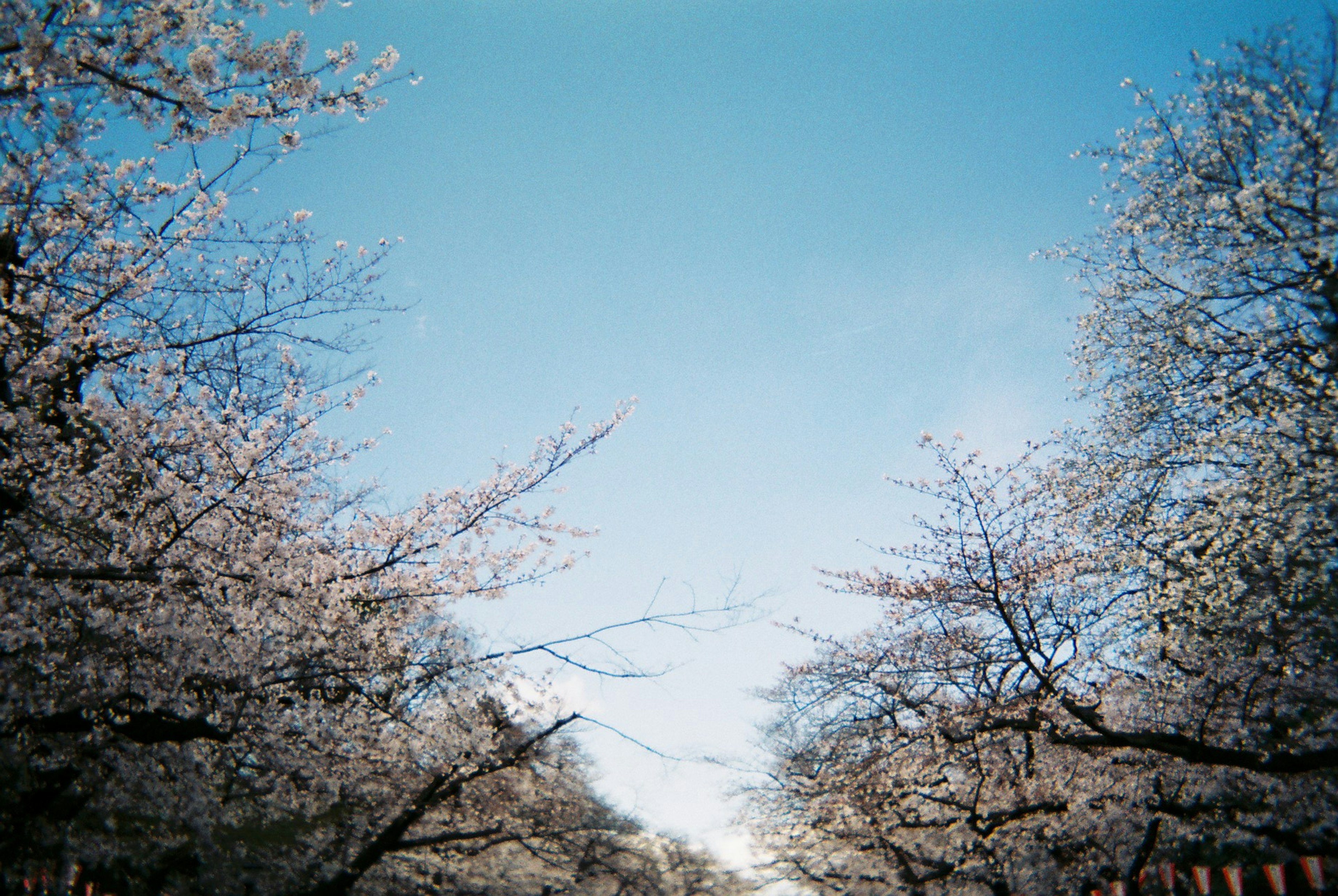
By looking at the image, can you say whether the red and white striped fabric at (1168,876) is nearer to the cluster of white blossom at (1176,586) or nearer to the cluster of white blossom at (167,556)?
the cluster of white blossom at (1176,586)

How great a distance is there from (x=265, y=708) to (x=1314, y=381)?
32.3 ft

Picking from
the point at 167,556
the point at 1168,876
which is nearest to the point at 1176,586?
the point at 1168,876

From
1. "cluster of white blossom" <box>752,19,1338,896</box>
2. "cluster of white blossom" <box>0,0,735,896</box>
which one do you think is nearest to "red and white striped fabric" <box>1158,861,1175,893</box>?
"cluster of white blossom" <box>752,19,1338,896</box>

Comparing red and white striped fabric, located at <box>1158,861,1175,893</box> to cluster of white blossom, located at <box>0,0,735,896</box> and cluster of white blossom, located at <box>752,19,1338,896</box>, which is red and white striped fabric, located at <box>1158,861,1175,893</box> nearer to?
cluster of white blossom, located at <box>752,19,1338,896</box>

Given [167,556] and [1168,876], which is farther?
[1168,876]

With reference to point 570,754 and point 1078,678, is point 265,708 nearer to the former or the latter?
point 1078,678

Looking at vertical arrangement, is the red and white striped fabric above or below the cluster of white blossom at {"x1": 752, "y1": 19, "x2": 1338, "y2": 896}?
below

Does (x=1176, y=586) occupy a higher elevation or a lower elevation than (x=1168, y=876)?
higher

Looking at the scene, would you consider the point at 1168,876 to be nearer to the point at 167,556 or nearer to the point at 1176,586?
the point at 1176,586

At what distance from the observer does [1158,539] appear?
690 cm

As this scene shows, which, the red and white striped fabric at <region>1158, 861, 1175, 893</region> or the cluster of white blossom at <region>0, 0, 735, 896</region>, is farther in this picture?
the red and white striped fabric at <region>1158, 861, 1175, 893</region>

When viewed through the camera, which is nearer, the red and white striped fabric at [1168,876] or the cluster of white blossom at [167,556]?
the cluster of white blossom at [167,556]

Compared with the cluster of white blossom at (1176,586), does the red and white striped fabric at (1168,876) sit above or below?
below

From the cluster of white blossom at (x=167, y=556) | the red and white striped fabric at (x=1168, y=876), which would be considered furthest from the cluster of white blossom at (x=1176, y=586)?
the cluster of white blossom at (x=167, y=556)
